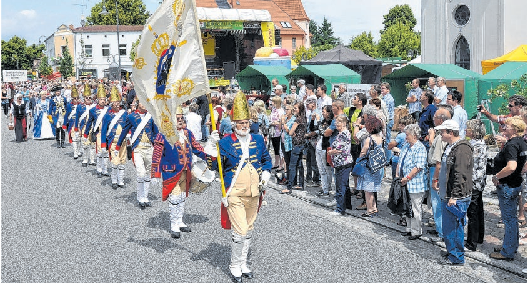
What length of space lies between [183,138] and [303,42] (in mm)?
75579

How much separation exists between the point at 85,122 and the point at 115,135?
8.84ft

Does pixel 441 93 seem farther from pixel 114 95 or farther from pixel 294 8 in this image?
pixel 294 8

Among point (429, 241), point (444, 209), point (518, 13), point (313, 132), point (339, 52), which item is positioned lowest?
point (429, 241)

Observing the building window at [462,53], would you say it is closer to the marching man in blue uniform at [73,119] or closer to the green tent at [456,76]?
the green tent at [456,76]

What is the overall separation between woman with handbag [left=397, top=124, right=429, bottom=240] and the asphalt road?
26cm

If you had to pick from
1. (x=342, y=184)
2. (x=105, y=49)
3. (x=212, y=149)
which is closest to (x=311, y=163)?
(x=342, y=184)

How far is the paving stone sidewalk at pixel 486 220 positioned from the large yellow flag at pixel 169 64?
3548 millimetres

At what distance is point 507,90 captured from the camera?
52.3ft

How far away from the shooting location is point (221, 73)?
45406 millimetres

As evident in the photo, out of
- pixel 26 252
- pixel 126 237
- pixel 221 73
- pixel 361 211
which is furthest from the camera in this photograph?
pixel 221 73

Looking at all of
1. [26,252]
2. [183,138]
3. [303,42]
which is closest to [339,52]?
[183,138]

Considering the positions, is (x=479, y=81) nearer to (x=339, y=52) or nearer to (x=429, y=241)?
(x=339, y=52)

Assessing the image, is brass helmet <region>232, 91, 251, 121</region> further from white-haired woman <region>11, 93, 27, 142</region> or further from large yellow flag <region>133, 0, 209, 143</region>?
white-haired woman <region>11, 93, 27, 142</region>

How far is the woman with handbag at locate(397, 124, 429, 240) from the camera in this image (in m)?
7.67
